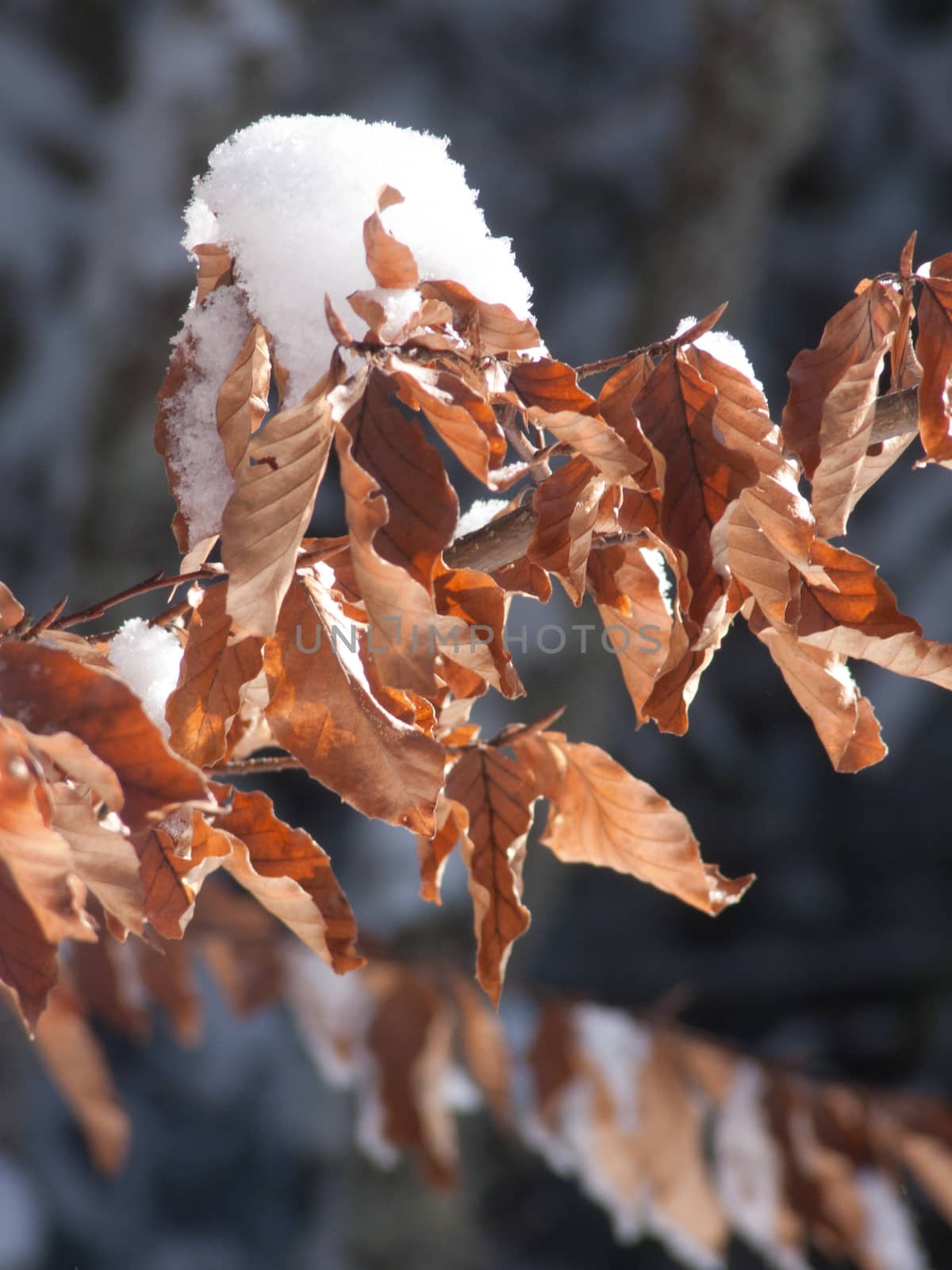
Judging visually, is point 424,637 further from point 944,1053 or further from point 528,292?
point 944,1053

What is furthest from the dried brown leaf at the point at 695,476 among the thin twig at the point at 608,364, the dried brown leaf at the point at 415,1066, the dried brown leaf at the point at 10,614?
the dried brown leaf at the point at 415,1066

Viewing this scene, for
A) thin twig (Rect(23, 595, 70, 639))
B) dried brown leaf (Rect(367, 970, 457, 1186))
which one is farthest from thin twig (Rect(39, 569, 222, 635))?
dried brown leaf (Rect(367, 970, 457, 1186))

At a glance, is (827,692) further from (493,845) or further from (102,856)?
(102,856)

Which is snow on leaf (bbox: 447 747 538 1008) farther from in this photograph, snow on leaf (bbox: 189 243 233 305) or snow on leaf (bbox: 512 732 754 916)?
snow on leaf (bbox: 189 243 233 305)

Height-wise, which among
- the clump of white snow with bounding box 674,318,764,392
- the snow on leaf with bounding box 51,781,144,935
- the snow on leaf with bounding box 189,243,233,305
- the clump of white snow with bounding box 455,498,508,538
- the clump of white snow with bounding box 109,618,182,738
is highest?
the snow on leaf with bounding box 189,243,233,305

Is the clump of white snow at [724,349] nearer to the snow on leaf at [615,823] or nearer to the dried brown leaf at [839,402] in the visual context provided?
the dried brown leaf at [839,402]

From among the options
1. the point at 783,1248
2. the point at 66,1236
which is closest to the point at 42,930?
the point at 783,1248

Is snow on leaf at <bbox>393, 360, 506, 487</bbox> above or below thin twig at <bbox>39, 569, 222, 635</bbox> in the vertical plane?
above
